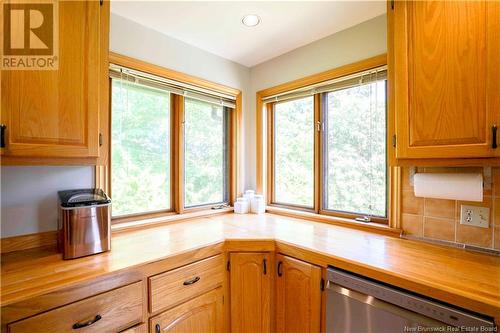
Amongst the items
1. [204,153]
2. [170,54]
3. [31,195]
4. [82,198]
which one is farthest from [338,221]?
[31,195]

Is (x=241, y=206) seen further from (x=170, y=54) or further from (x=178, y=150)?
(x=170, y=54)

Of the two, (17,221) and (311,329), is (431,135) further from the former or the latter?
(17,221)

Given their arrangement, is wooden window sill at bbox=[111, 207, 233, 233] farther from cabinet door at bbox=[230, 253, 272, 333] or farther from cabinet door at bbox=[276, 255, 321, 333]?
cabinet door at bbox=[276, 255, 321, 333]

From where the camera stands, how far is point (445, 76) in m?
1.09

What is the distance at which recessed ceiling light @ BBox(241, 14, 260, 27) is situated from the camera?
1.60 meters

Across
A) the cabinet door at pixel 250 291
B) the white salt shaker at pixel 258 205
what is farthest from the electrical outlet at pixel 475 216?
the white salt shaker at pixel 258 205

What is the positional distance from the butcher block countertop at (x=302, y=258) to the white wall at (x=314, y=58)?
0.97 meters

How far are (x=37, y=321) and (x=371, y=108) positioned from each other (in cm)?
208

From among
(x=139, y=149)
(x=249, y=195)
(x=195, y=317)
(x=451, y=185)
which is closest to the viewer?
(x=451, y=185)

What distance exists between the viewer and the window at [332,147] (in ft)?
5.51

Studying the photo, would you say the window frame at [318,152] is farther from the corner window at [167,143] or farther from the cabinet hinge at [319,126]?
the corner window at [167,143]

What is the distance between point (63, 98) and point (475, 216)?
2.13 metres

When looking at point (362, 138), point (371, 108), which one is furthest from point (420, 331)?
point (371, 108)

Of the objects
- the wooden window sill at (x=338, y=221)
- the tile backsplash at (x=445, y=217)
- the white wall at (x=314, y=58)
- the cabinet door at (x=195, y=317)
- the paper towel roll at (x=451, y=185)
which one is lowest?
the cabinet door at (x=195, y=317)
